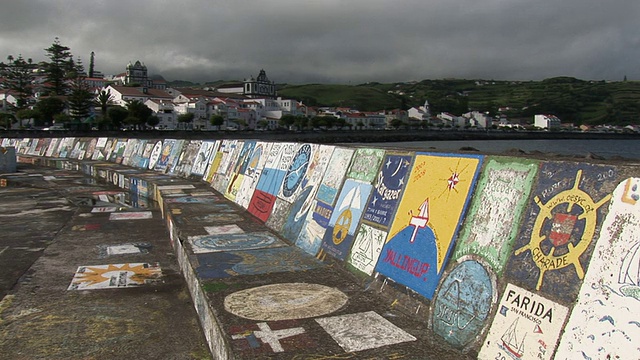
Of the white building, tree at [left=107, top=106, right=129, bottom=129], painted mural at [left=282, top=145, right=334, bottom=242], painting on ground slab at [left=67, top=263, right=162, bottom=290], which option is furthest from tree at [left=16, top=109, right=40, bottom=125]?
the white building

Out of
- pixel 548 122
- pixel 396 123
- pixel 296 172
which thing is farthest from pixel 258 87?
pixel 296 172

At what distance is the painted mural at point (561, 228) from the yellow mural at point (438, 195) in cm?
83

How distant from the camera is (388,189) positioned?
19.4 ft

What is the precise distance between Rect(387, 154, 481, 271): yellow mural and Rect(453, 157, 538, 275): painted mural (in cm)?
17

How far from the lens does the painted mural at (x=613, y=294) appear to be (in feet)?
9.42

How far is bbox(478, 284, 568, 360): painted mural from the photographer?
3275mm

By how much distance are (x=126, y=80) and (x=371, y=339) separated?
18513cm

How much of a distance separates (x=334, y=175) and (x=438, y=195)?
274 centimetres

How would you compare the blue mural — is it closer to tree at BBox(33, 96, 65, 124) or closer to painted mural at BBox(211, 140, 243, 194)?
painted mural at BBox(211, 140, 243, 194)

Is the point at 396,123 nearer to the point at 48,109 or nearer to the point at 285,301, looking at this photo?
the point at 48,109

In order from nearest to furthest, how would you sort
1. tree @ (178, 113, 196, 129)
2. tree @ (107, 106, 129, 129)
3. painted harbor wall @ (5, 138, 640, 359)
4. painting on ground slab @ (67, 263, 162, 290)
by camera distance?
1. painted harbor wall @ (5, 138, 640, 359)
2. painting on ground slab @ (67, 263, 162, 290)
3. tree @ (107, 106, 129, 129)
4. tree @ (178, 113, 196, 129)

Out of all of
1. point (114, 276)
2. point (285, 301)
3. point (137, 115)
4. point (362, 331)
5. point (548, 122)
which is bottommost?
point (137, 115)

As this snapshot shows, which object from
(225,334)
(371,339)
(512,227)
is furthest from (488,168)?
(225,334)

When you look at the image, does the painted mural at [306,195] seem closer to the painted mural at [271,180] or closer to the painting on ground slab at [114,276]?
the painted mural at [271,180]
